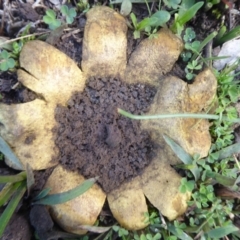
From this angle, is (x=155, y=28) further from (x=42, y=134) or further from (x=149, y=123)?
(x=42, y=134)

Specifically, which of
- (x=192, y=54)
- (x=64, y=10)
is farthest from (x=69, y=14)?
(x=192, y=54)

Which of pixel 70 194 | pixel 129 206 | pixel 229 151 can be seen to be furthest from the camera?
Result: pixel 229 151

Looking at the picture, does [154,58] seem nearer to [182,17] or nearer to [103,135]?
[182,17]

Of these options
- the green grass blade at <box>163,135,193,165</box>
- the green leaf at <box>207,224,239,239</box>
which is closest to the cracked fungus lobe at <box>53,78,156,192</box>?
the green grass blade at <box>163,135,193,165</box>

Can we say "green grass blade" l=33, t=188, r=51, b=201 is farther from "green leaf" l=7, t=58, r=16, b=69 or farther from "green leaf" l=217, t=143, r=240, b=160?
"green leaf" l=217, t=143, r=240, b=160

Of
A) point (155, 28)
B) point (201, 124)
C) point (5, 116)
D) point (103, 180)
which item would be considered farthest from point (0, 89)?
point (201, 124)

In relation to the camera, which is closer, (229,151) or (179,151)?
(179,151)
